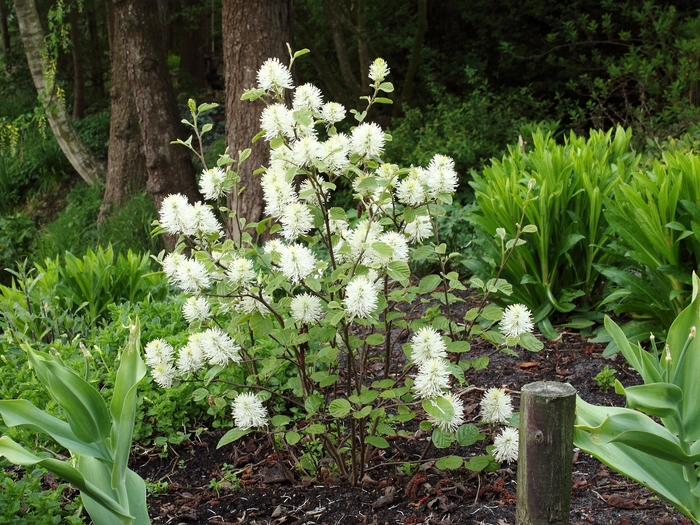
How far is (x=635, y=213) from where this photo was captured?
144 inches

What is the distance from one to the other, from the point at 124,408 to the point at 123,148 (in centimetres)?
725

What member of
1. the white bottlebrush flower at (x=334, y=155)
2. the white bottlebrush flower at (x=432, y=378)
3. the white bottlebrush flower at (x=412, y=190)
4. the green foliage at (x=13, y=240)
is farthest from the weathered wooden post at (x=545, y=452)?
the green foliage at (x=13, y=240)

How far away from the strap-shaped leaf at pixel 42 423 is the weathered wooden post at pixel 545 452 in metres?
1.15

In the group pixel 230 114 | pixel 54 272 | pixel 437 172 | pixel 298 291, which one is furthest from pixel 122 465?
pixel 230 114

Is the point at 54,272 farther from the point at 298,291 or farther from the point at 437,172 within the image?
the point at 437,172

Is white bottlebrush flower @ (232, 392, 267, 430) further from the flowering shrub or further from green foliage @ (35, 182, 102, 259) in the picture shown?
green foliage @ (35, 182, 102, 259)

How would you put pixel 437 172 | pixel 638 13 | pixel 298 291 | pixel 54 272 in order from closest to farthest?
1. pixel 437 172
2. pixel 298 291
3. pixel 54 272
4. pixel 638 13

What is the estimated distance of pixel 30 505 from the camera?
270 centimetres

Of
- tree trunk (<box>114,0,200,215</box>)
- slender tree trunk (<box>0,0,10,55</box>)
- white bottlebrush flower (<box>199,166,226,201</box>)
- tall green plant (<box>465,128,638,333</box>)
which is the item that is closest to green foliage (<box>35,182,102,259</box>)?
tree trunk (<box>114,0,200,215</box>)

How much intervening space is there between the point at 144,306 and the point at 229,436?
180 centimetres

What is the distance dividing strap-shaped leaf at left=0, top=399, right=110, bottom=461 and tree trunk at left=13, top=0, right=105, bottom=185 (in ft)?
25.9

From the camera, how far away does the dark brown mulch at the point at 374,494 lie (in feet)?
8.64

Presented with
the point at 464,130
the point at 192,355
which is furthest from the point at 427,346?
the point at 464,130

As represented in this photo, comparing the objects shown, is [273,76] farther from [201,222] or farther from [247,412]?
[247,412]
